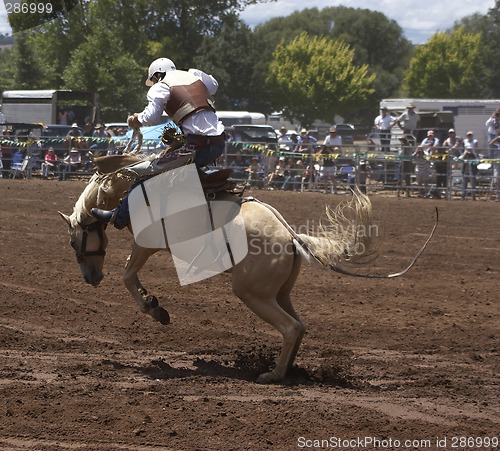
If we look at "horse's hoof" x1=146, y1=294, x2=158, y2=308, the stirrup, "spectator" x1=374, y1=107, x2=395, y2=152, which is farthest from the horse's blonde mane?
"spectator" x1=374, y1=107, x2=395, y2=152

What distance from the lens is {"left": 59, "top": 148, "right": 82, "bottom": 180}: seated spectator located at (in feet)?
78.5

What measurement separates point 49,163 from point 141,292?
17.6 m

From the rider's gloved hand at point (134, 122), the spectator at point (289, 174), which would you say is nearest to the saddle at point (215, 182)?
the rider's gloved hand at point (134, 122)

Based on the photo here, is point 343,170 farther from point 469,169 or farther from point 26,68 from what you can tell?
point 26,68

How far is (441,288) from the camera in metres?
10.3

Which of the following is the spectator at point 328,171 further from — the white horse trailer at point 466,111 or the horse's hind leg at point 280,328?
the white horse trailer at point 466,111

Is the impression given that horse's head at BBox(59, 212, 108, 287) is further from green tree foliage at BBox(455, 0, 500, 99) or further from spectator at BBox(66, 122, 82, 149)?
green tree foliage at BBox(455, 0, 500, 99)

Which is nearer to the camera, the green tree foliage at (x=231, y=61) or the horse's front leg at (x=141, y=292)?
the horse's front leg at (x=141, y=292)

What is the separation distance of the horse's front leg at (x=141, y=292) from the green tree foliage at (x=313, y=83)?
52106 millimetres

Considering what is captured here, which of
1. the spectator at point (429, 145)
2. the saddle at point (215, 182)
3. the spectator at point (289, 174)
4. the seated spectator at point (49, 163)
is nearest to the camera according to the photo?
the saddle at point (215, 182)

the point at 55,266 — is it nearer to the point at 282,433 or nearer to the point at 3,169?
the point at 282,433

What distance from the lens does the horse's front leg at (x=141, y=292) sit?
711 centimetres

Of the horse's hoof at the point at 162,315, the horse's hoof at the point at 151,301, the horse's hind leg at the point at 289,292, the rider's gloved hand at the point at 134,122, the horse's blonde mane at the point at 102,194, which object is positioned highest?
the rider's gloved hand at the point at 134,122

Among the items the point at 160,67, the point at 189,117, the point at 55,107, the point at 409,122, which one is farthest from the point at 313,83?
the point at 189,117
